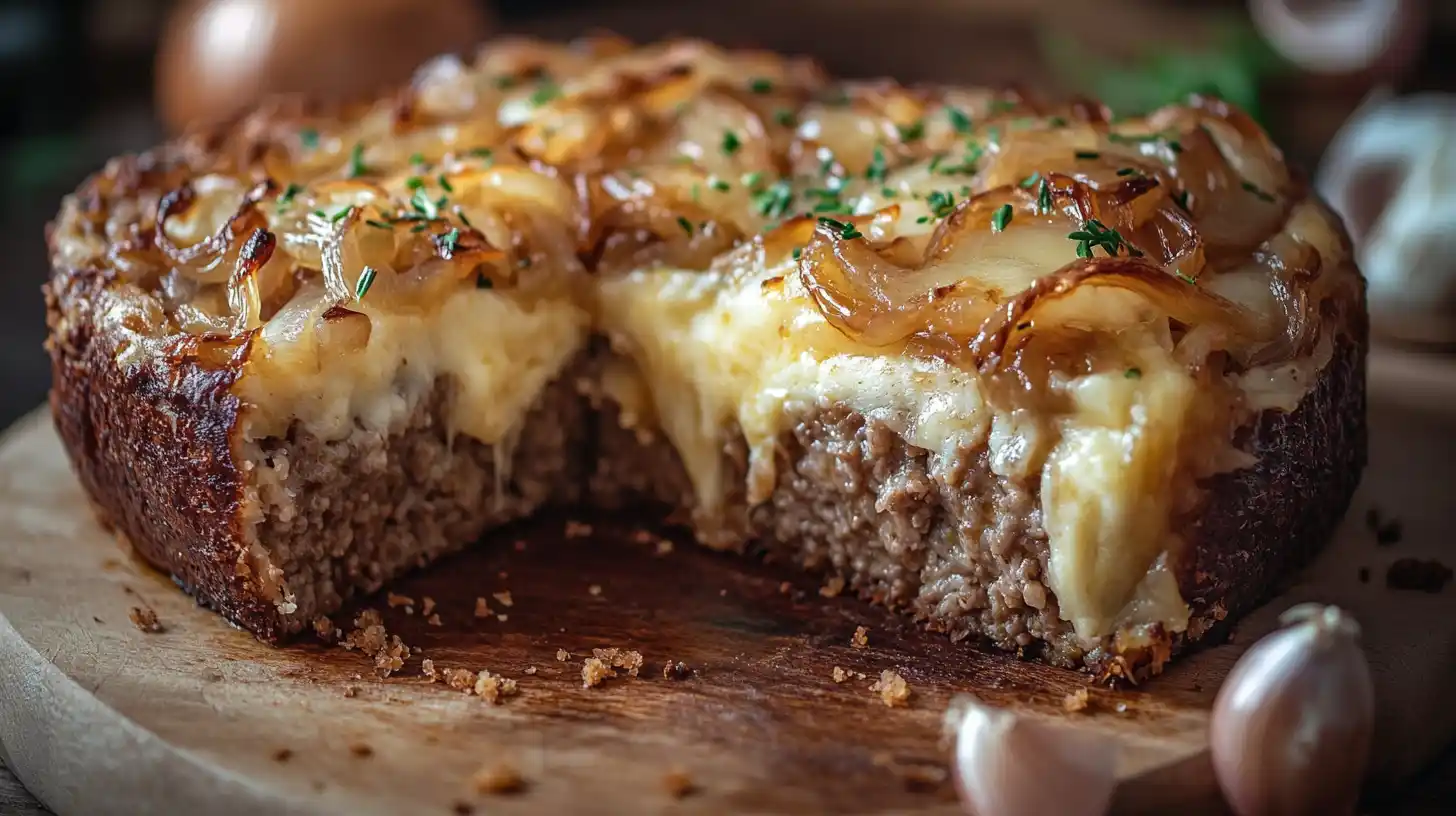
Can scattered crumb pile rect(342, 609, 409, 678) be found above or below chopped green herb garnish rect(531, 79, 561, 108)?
below

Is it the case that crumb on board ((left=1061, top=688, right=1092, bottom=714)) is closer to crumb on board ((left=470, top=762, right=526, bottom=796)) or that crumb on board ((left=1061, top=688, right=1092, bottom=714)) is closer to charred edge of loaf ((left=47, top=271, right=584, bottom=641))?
crumb on board ((left=470, top=762, right=526, bottom=796))

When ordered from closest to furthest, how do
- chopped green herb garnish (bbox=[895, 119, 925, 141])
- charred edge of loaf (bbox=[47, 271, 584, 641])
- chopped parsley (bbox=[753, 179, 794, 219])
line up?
charred edge of loaf (bbox=[47, 271, 584, 641])
chopped parsley (bbox=[753, 179, 794, 219])
chopped green herb garnish (bbox=[895, 119, 925, 141])

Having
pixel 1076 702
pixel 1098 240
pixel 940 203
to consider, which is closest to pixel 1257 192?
pixel 1098 240

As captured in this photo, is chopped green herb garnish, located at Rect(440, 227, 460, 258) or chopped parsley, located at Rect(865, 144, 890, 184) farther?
chopped parsley, located at Rect(865, 144, 890, 184)

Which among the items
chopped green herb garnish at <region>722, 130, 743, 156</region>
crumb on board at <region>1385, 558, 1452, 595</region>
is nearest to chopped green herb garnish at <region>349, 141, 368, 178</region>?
chopped green herb garnish at <region>722, 130, 743, 156</region>

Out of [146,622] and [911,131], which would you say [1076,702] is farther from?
[146,622]

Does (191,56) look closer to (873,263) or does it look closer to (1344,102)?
(873,263)

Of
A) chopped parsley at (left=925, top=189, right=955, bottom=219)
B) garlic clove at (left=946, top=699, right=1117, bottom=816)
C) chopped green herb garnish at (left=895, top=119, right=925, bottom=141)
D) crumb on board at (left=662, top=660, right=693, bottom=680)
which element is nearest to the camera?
garlic clove at (left=946, top=699, right=1117, bottom=816)
